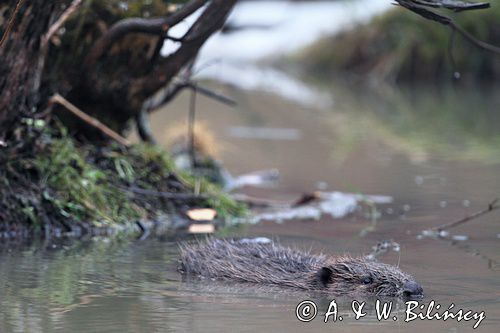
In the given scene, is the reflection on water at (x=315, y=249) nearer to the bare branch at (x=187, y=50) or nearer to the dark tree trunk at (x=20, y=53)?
the dark tree trunk at (x=20, y=53)

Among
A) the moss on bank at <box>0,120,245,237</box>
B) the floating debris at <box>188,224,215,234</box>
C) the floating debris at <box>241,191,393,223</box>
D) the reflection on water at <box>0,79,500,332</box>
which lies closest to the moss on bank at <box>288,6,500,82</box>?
the reflection on water at <box>0,79,500,332</box>

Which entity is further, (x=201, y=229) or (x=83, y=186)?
(x=201, y=229)

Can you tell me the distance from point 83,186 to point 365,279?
3.15 meters

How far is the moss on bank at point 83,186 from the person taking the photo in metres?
7.98

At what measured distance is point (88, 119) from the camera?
8562 millimetres

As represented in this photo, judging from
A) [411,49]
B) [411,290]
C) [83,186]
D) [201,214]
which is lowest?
[411,290]

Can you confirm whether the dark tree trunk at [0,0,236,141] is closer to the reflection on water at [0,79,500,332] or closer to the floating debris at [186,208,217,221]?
the floating debris at [186,208,217,221]

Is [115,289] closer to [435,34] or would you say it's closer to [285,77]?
[435,34]

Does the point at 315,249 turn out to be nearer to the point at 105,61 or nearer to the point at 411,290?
the point at 411,290

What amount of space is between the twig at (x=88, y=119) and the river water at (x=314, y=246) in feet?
3.89

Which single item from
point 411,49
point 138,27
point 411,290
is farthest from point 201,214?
point 411,49

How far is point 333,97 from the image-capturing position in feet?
73.4

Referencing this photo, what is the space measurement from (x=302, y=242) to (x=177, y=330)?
2810 mm

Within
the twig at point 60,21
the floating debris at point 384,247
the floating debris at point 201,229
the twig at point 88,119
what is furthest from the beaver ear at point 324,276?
the twig at point 88,119
